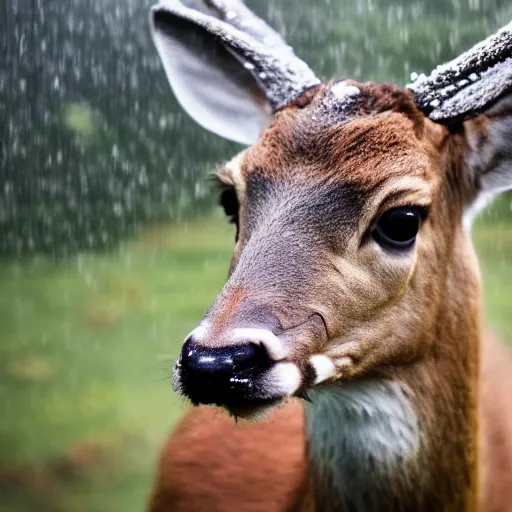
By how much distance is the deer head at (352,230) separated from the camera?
69.9 inches

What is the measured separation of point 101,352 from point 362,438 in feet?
16.4

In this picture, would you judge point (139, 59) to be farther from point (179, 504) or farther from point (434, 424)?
point (434, 424)

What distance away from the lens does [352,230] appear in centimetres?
198

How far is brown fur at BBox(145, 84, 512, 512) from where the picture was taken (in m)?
1.93

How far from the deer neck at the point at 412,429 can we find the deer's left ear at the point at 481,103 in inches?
9.1

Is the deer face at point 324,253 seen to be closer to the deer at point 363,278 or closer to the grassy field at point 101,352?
the deer at point 363,278

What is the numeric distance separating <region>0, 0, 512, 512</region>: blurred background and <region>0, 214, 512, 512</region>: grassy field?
1cm

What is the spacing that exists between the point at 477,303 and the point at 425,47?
434cm

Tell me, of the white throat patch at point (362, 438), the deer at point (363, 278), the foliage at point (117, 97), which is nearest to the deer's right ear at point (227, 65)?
the deer at point (363, 278)

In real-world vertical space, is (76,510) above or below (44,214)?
below

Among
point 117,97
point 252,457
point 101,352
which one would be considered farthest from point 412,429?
point 117,97

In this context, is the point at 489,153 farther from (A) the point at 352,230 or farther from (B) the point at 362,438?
(B) the point at 362,438

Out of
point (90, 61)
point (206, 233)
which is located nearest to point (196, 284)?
point (206, 233)

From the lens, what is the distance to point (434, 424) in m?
2.17
